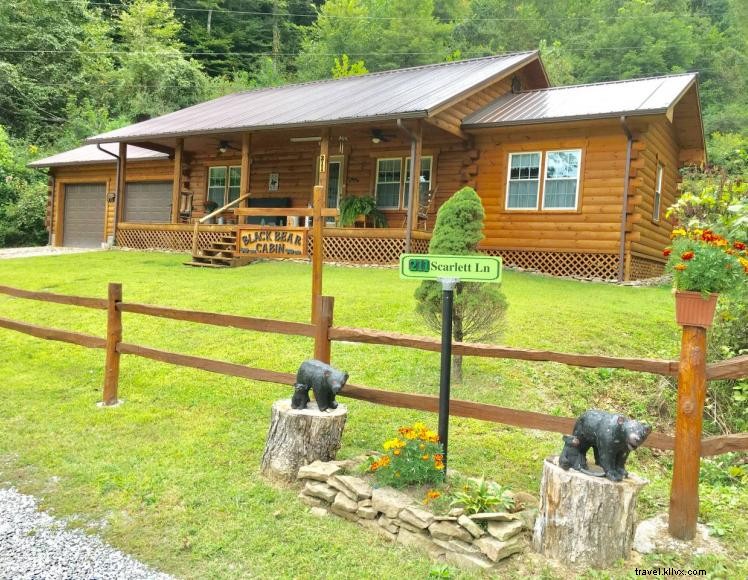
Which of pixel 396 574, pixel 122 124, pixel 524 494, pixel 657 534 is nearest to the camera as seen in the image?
pixel 396 574

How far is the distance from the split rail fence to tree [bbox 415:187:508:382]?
5.29ft

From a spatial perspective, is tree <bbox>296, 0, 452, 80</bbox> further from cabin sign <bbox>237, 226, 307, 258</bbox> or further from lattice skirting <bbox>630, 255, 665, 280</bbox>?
cabin sign <bbox>237, 226, 307, 258</bbox>

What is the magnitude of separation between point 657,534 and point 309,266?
37.1ft

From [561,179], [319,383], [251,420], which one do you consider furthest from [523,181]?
[319,383]

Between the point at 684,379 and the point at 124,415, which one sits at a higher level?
the point at 684,379

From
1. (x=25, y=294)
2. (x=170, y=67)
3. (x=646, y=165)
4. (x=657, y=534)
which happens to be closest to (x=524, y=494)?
(x=657, y=534)

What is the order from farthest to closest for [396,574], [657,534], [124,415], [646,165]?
[646,165], [124,415], [657,534], [396,574]

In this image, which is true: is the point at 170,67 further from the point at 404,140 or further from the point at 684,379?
the point at 684,379

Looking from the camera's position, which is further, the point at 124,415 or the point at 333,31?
the point at 333,31

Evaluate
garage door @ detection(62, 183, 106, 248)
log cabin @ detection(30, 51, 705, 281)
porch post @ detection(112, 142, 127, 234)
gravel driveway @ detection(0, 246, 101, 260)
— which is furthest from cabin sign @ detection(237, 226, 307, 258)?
garage door @ detection(62, 183, 106, 248)

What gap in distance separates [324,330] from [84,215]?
69.3ft

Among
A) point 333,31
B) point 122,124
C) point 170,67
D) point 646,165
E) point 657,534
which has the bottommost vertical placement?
point 657,534

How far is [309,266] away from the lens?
1394 cm

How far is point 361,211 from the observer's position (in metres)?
15.6
